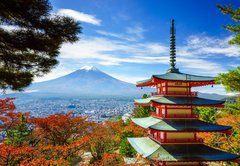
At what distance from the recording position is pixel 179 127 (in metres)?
12.9

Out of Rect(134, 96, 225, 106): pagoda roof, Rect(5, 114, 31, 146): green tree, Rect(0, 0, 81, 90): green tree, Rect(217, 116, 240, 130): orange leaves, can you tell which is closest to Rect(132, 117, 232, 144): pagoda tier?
Rect(134, 96, 225, 106): pagoda roof

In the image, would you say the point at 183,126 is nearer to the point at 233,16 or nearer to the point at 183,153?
the point at 183,153

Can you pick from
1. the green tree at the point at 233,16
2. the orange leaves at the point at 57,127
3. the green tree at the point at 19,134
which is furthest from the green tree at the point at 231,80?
the green tree at the point at 19,134

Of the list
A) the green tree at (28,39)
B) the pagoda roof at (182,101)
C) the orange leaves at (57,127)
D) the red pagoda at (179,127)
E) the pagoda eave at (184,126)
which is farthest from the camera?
the orange leaves at (57,127)

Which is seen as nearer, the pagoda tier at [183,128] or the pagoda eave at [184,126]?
the pagoda eave at [184,126]

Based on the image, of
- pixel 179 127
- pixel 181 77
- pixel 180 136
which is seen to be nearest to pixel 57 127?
pixel 180 136

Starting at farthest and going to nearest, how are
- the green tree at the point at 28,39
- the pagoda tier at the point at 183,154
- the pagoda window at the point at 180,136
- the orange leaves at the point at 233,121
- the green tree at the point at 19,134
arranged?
1. the green tree at the point at 19,134
2. the orange leaves at the point at 233,121
3. the pagoda window at the point at 180,136
4. the pagoda tier at the point at 183,154
5. the green tree at the point at 28,39

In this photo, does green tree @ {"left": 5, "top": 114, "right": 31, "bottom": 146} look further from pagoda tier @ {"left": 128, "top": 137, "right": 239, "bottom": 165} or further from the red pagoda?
pagoda tier @ {"left": 128, "top": 137, "right": 239, "bottom": 165}

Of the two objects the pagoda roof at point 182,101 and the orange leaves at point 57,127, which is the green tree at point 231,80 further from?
the orange leaves at point 57,127

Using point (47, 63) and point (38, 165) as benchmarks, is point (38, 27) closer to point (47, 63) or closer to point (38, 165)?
point (47, 63)

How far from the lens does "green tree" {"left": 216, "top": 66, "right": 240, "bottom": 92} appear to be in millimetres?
11555

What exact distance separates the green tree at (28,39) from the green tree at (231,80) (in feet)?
28.5

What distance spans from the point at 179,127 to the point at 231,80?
3.86 m

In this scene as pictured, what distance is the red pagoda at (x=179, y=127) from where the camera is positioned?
1251 centimetres
